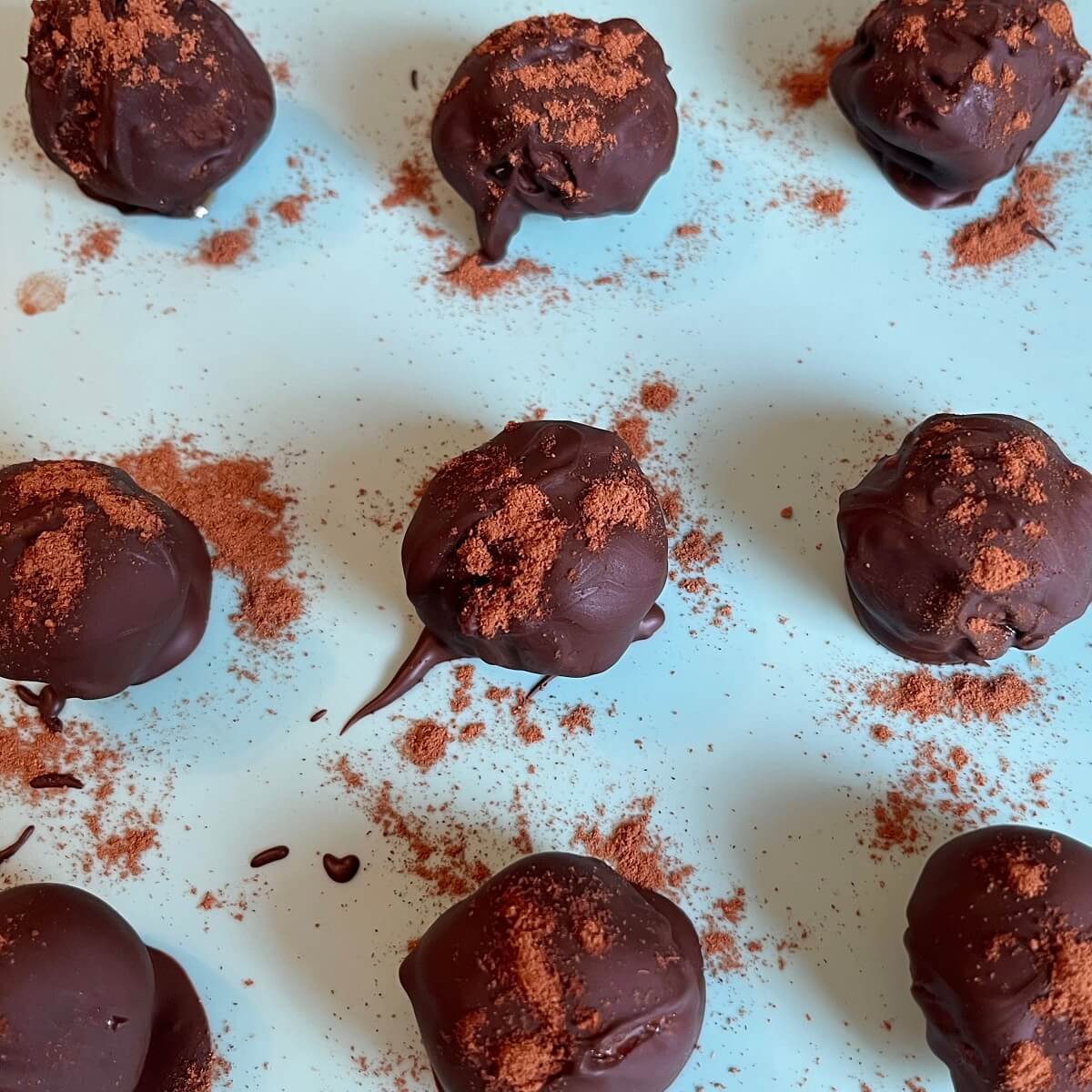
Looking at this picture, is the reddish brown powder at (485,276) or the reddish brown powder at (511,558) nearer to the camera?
the reddish brown powder at (511,558)

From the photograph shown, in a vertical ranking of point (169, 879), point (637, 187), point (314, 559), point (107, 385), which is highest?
point (637, 187)

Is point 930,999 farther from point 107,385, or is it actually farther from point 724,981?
point 107,385

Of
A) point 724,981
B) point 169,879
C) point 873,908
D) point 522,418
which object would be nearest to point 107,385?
point 522,418

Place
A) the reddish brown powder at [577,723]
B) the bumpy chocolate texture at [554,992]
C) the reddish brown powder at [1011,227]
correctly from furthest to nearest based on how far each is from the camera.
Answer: the reddish brown powder at [1011,227], the reddish brown powder at [577,723], the bumpy chocolate texture at [554,992]

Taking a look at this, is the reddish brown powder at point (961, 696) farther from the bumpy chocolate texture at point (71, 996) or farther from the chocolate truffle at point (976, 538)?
the bumpy chocolate texture at point (71, 996)

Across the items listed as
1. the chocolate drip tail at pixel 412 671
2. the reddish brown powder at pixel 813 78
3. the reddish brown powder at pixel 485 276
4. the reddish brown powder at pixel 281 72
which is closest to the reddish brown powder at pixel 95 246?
the reddish brown powder at pixel 281 72
